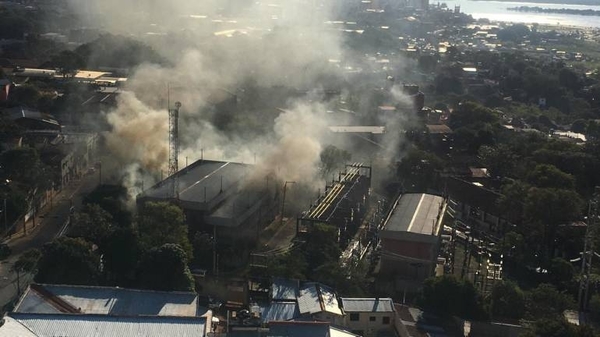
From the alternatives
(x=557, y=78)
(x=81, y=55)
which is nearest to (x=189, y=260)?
(x=81, y=55)

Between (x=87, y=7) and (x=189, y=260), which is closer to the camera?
(x=189, y=260)

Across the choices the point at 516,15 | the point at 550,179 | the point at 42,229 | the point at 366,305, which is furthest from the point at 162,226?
the point at 516,15

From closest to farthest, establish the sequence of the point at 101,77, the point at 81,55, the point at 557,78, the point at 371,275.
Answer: the point at 371,275, the point at 101,77, the point at 81,55, the point at 557,78

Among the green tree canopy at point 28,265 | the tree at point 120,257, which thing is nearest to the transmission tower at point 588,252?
the tree at point 120,257

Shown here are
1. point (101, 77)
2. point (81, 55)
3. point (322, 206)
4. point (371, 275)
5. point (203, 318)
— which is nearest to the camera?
point (203, 318)

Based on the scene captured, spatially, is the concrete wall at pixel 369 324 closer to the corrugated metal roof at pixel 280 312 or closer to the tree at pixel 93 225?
the corrugated metal roof at pixel 280 312

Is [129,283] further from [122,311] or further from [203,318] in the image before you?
[203,318]

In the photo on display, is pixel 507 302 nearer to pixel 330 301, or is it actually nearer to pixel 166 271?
pixel 330 301
